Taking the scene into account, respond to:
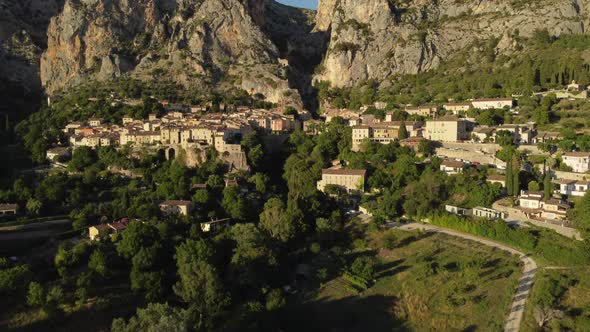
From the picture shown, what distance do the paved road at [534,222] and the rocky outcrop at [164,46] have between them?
151ft

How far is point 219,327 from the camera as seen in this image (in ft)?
83.0

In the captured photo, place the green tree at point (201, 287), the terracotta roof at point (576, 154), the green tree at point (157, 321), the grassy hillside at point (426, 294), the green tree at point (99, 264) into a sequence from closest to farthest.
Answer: the green tree at point (157, 321)
the grassy hillside at point (426, 294)
the green tree at point (201, 287)
the green tree at point (99, 264)
the terracotta roof at point (576, 154)

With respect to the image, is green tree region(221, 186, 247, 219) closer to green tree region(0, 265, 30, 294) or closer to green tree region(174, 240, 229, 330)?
green tree region(174, 240, 229, 330)

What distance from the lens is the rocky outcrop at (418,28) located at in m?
75.4

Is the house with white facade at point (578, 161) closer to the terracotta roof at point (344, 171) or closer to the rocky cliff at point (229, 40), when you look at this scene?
the terracotta roof at point (344, 171)

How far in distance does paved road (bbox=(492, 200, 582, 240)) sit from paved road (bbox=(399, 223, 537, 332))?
3141 millimetres

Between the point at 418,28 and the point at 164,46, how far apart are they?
44.1m

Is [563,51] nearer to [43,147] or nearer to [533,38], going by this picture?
[533,38]

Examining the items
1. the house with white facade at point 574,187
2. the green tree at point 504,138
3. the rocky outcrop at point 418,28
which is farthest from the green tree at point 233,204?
the rocky outcrop at point 418,28

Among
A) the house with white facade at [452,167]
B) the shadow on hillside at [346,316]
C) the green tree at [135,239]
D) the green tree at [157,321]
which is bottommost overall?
the shadow on hillside at [346,316]

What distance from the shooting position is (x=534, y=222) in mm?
A: 32844

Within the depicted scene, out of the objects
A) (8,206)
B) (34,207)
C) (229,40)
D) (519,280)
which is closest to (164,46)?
(229,40)

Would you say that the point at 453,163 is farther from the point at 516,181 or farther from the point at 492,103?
the point at 492,103

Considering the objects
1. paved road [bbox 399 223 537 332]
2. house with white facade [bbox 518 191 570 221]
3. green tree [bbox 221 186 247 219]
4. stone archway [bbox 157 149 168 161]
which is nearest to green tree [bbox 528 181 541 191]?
house with white facade [bbox 518 191 570 221]
